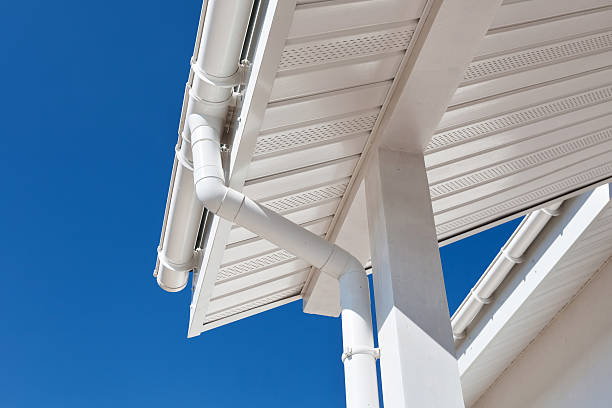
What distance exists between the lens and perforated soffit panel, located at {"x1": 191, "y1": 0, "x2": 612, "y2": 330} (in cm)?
333

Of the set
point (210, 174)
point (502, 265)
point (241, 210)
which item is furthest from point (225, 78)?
point (502, 265)

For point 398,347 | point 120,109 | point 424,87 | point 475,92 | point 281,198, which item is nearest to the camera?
point 398,347

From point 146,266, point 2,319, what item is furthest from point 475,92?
point 146,266

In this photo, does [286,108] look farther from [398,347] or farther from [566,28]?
[566,28]

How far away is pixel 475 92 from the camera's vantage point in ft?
12.6

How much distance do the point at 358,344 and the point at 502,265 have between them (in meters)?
3.70

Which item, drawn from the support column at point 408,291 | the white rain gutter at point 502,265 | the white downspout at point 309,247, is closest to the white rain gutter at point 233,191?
the white downspout at point 309,247

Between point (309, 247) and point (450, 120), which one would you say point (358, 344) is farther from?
point (450, 120)

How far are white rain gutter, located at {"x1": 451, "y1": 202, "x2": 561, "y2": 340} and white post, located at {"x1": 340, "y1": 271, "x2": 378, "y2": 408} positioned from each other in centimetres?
286

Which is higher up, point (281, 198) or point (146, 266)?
point (146, 266)

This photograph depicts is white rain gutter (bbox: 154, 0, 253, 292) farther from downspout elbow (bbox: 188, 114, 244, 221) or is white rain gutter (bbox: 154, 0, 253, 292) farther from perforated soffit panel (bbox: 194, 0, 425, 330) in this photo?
perforated soffit panel (bbox: 194, 0, 425, 330)

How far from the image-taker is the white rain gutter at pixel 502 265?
20.6ft

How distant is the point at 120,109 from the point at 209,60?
19853 millimetres

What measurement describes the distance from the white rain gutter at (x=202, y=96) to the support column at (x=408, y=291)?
3.29 feet
